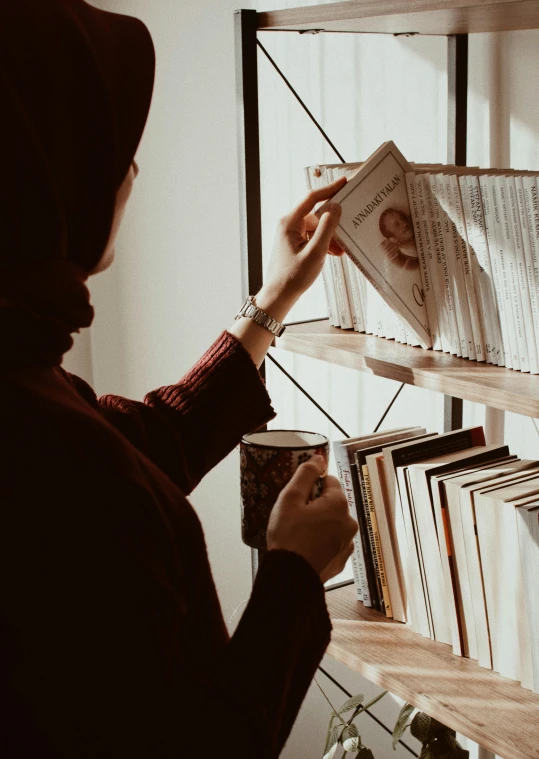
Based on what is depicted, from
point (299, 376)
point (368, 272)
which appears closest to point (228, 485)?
point (299, 376)

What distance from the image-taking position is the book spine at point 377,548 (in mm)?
1279

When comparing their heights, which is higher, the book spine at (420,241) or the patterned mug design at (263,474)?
the book spine at (420,241)

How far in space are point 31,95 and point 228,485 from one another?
1.60m

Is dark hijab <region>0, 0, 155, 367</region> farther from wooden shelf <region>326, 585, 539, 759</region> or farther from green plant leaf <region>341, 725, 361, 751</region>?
green plant leaf <region>341, 725, 361, 751</region>

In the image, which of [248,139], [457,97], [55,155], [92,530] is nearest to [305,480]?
[92,530]

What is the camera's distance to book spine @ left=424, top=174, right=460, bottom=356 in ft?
3.72

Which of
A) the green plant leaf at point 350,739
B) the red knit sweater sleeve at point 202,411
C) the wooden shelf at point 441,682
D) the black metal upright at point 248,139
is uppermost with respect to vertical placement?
the black metal upright at point 248,139

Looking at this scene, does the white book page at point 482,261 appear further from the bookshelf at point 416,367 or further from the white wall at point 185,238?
the white wall at point 185,238

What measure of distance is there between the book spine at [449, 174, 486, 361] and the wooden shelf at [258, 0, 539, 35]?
0.21m

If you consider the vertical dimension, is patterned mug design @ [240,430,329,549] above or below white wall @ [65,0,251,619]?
below

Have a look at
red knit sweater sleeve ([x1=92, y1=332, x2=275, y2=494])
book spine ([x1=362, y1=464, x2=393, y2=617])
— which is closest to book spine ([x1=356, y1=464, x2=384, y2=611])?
book spine ([x1=362, y1=464, x2=393, y2=617])

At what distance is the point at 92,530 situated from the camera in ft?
2.35

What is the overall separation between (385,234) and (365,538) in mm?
470

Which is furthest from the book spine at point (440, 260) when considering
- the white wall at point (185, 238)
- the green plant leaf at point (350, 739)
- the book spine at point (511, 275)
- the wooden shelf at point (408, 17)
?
the white wall at point (185, 238)
